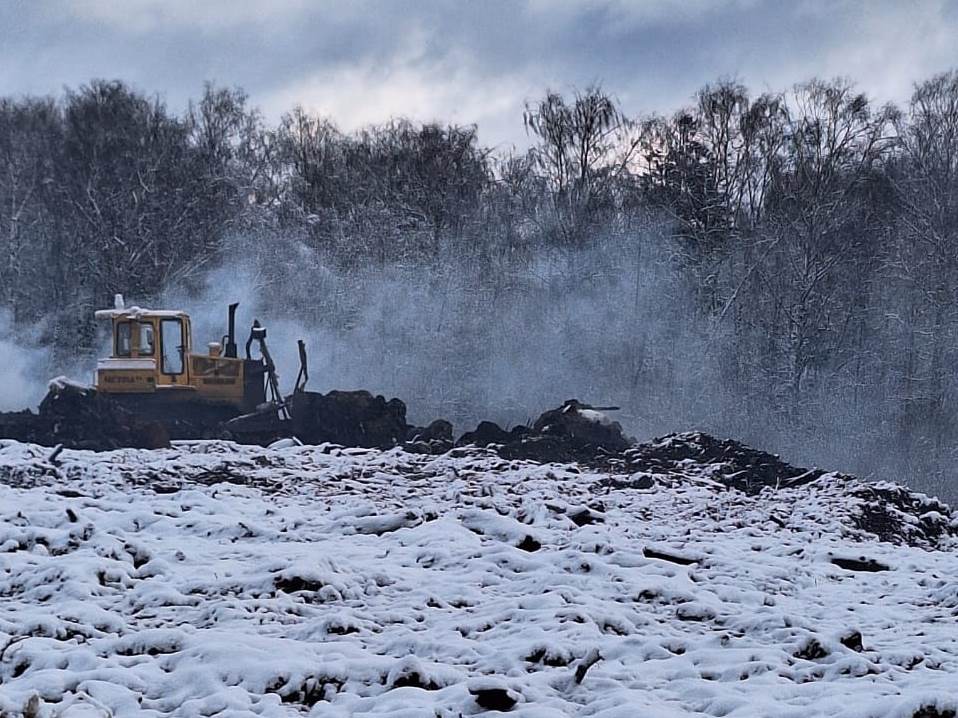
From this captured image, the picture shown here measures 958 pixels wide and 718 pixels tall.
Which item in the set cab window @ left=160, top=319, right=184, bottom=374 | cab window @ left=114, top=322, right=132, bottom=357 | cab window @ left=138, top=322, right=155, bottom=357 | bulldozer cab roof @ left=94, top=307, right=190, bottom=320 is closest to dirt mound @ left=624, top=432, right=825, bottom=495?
cab window @ left=160, top=319, right=184, bottom=374

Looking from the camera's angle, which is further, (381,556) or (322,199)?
(322,199)

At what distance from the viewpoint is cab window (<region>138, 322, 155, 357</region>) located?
2031 cm

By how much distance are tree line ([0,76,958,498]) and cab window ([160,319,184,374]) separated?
11.8 metres

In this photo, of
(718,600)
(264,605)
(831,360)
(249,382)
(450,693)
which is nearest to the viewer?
(450,693)

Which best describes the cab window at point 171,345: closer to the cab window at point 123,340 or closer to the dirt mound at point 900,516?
the cab window at point 123,340

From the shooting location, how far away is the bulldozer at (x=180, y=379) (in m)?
20.2

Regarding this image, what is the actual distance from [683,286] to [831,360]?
5.02 meters

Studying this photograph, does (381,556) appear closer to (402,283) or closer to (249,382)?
(249,382)

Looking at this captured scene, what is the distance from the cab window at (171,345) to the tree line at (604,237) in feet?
38.8

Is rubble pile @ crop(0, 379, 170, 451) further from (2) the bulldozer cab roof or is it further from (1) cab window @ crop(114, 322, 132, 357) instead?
(2) the bulldozer cab roof

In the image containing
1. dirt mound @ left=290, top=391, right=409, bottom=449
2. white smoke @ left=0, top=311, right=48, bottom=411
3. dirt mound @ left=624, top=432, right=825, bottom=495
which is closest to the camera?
dirt mound @ left=624, top=432, right=825, bottom=495

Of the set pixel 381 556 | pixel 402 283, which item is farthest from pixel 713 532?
pixel 402 283

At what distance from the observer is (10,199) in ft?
121

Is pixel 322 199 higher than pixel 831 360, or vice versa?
pixel 322 199
